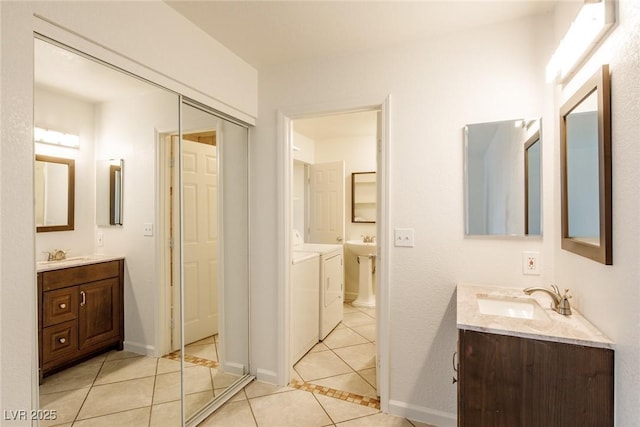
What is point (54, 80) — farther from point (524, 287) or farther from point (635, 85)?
point (524, 287)

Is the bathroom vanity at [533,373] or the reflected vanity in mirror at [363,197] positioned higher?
the reflected vanity in mirror at [363,197]

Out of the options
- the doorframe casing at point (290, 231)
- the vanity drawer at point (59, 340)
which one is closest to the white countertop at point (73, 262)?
the vanity drawer at point (59, 340)

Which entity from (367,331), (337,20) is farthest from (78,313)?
(367,331)

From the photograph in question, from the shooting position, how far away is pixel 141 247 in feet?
5.66

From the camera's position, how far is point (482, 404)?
4.22 feet

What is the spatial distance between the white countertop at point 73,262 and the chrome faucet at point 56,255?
0.04 feet

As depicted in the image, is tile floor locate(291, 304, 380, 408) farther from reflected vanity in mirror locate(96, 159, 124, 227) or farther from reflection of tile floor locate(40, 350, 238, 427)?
reflected vanity in mirror locate(96, 159, 124, 227)

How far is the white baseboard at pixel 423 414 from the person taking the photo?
2023 mm

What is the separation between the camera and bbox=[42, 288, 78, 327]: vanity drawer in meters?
1.31

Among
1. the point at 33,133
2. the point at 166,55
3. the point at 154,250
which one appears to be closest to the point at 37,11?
the point at 33,133

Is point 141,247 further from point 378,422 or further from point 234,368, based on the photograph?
point 378,422

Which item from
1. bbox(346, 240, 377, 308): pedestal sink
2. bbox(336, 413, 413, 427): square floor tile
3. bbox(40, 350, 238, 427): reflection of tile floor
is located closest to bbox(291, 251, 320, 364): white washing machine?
bbox(336, 413, 413, 427): square floor tile

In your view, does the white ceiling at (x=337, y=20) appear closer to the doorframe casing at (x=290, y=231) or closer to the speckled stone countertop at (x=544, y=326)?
the doorframe casing at (x=290, y=231)

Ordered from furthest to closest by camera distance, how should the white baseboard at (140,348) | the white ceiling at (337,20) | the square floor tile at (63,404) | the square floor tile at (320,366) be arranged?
the square floor tile at (320,366), the white ceiling at (337,20), the white baseboard at (140,348), the square floor tile at (63,404)
